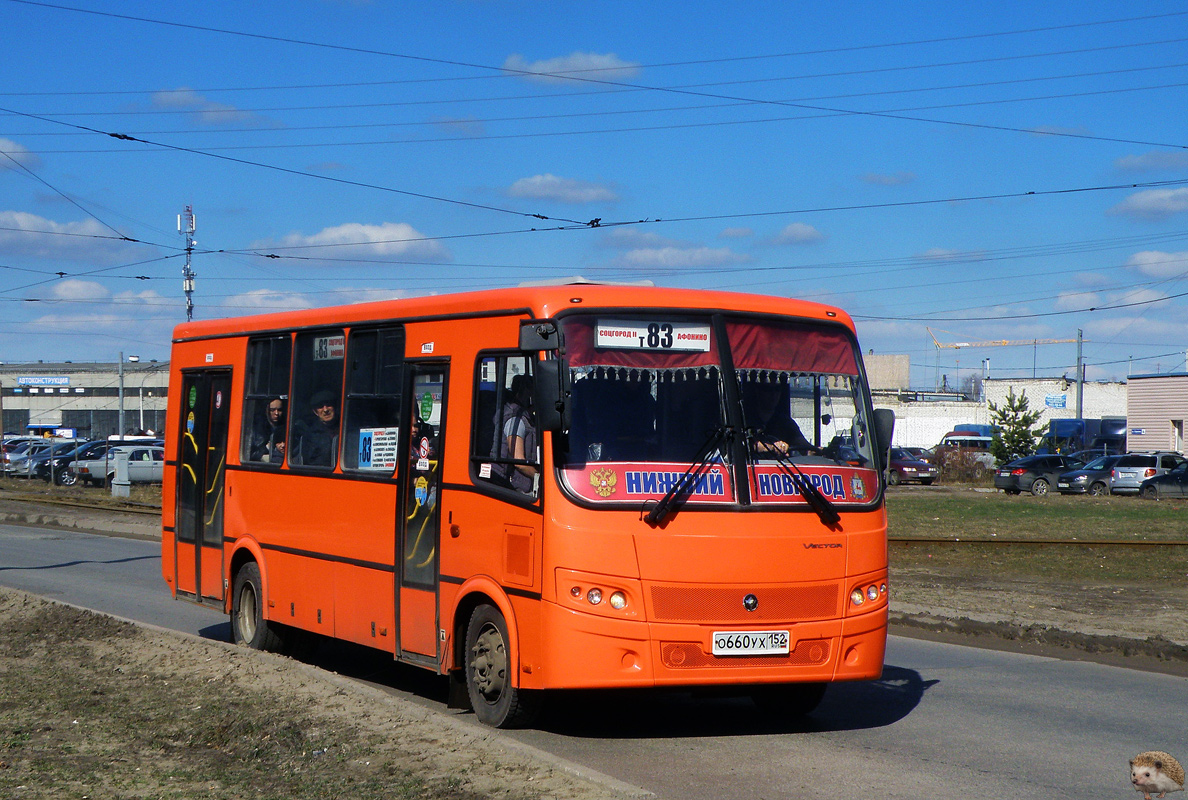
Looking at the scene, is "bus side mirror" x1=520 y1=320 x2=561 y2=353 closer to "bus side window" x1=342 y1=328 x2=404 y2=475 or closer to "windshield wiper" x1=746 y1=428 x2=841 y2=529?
"windshield wiper" x1=746 y1=428 x2=841 y2=529

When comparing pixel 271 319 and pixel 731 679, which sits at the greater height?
pixel 271 319

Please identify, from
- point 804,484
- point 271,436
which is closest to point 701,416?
point 804,484

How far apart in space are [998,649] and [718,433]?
6.03 metres

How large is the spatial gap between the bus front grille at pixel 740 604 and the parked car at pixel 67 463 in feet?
133

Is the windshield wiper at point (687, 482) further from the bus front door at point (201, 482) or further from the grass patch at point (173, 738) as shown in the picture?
the bus front door at point (201, 482)

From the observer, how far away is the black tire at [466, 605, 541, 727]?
7871mm

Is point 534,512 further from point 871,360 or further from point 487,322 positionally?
point 871,360

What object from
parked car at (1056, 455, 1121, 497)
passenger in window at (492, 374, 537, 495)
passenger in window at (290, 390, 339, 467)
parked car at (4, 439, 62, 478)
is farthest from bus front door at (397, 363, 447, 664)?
parked car at (4, 439, 62, 478)

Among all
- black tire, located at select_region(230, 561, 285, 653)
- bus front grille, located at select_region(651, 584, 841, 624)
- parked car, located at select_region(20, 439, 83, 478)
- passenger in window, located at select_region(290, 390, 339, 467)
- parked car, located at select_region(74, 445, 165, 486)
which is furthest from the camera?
parked car, located at select_region(20, 439, 83, 478)

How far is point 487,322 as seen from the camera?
8.43m

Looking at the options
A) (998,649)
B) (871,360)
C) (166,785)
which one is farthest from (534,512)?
(871,360)

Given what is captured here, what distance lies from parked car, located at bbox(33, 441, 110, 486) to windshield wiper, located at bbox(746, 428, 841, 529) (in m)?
40.3

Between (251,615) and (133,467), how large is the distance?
36.2 m

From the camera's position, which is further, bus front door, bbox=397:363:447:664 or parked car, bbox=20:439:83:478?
parked car, bbox=20:439:83:478
